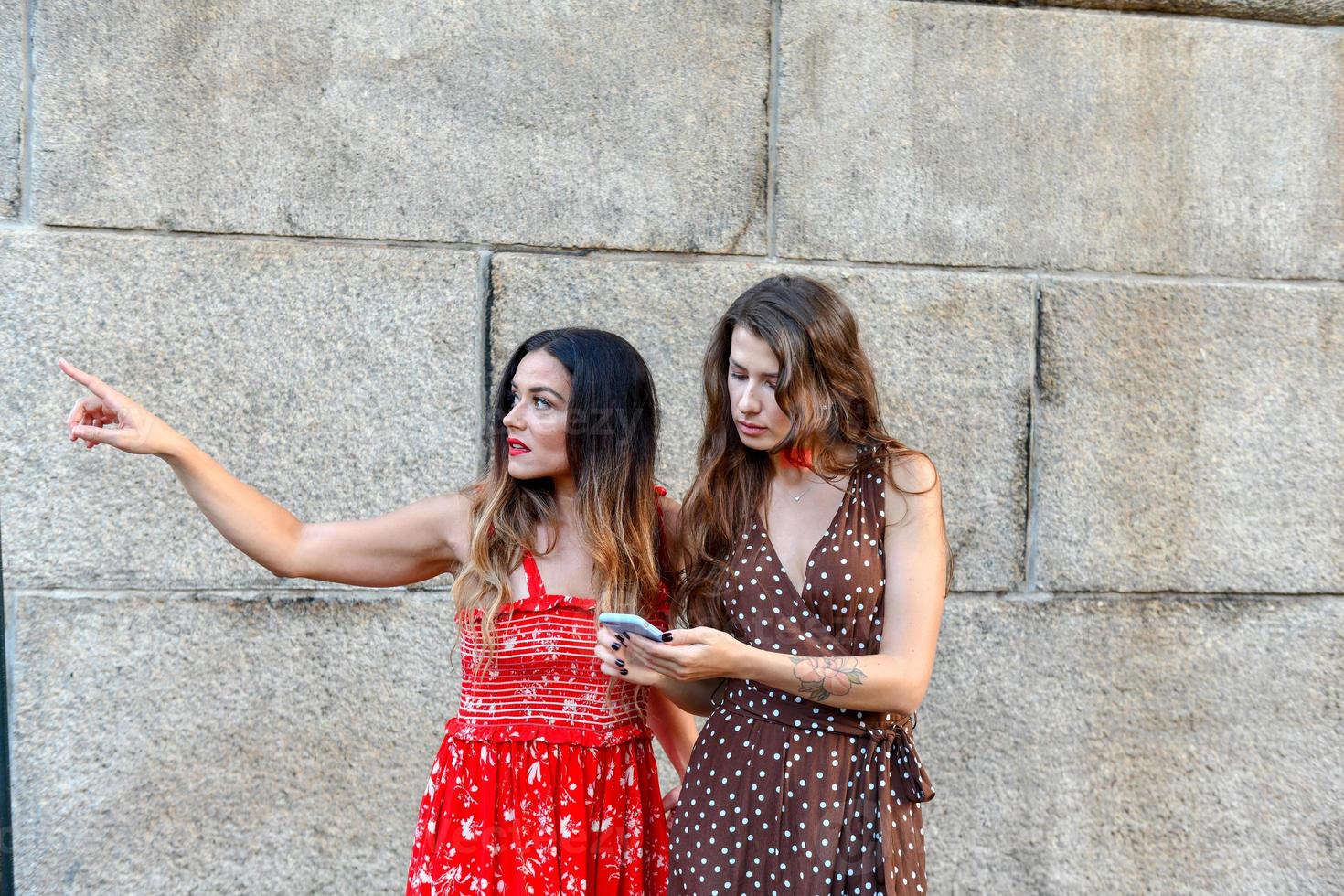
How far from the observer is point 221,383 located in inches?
149

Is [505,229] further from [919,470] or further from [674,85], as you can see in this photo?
[919,470]

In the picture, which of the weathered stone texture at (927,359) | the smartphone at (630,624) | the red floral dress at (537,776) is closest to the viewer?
the smartphone at (630,624)

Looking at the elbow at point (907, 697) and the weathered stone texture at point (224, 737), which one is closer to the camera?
the elbow at point (907, 697)

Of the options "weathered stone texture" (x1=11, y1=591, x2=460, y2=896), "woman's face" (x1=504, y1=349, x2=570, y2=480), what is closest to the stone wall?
"weathered stone texture" (x1=11, y1=591, x2=460, y2=896)

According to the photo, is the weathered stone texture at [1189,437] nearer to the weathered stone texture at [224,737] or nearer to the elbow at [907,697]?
the elbow at [907,697]

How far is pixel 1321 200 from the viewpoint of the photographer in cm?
426

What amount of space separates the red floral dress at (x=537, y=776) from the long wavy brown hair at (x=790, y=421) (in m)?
0.28

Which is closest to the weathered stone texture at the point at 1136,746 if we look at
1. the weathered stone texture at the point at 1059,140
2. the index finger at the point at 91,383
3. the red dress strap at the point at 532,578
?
the weathered stone texture at the point at 1059,140

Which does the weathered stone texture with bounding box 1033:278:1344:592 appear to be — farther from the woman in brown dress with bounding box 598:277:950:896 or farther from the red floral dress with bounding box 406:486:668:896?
the red floral dress with bounding box 406:486:668:896

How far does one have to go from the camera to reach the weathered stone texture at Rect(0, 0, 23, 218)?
365 cm

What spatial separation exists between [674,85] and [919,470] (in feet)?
6.50

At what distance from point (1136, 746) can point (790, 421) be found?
2382 millimetres

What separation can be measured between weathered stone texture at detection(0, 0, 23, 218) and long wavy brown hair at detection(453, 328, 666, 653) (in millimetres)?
1972

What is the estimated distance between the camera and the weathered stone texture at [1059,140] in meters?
4.05
